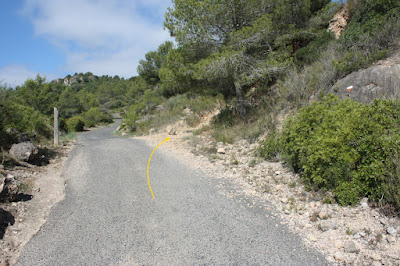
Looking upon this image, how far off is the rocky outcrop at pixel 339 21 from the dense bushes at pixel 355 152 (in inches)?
444

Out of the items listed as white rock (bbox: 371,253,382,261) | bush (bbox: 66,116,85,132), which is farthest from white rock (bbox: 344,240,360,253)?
bush (bbox: 66,116,85,132)

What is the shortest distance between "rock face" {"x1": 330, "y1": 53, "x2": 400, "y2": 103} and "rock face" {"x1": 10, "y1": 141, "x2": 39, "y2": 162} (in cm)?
936

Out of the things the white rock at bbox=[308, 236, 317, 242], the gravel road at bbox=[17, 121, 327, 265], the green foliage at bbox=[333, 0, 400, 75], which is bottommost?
the gravel road at bbox=[17, 121, 327, 265]

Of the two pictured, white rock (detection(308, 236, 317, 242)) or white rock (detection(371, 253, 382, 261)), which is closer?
white rock (detection(371, 253, 382, 261))

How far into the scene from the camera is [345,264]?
2971mm

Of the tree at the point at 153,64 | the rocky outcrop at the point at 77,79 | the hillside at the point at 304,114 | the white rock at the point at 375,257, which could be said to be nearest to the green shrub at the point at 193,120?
the hillside at the point at 304,114

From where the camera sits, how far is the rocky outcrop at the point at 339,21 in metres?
13.8

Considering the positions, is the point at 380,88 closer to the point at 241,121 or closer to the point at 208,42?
the point at 241,121

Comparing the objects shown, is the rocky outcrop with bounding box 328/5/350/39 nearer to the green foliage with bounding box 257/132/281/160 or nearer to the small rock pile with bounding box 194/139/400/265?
the green foliage with bounding box 257/132/281/160

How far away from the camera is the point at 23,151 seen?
24.6 ft

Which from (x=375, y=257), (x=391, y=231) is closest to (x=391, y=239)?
(x=391, y=231)

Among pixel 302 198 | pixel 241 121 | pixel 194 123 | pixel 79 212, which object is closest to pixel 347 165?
pixel 302 198

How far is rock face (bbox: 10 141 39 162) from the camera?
24.2 feet

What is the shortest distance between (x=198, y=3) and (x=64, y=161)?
8.13m
